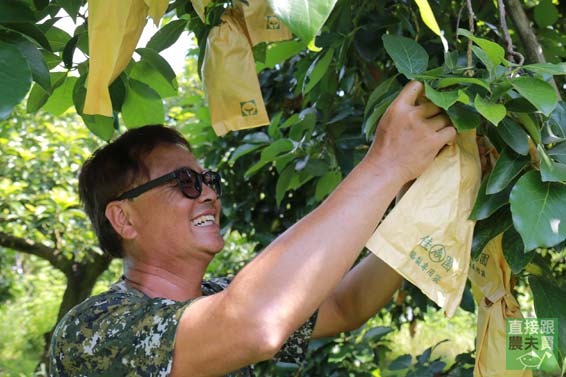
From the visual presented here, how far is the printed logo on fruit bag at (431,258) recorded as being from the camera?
131cm

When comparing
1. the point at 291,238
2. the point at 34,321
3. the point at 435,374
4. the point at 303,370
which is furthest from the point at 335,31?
the point at 34,321

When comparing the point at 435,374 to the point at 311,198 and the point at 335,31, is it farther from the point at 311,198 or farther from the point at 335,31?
the point at 335,31

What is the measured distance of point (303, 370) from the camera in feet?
9.87

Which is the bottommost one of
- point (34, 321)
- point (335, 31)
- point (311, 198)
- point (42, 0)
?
point (34, 321)

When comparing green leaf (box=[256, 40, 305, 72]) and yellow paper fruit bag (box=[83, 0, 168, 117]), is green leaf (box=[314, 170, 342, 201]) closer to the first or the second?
green leaf (box=[256, 40, 305, 72])

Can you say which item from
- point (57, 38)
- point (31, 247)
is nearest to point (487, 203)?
point (57, 38)

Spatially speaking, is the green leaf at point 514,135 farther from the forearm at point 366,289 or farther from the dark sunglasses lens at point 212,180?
the dark sunglasses lens at point 212,180

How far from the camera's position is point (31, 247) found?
16.7 feet

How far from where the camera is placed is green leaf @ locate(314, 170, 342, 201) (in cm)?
233

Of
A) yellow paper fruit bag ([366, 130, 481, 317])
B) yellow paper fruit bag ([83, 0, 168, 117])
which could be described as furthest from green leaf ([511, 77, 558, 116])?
yellow paper fruit bag ([83, 0, 168, 117])

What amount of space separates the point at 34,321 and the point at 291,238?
8138 millimetres

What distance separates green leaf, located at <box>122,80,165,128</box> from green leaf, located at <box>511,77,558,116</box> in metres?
0.82

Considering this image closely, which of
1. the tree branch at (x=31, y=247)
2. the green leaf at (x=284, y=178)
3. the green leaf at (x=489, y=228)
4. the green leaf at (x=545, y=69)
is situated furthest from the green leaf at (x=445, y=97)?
the tree branch at (x=31, y=247)

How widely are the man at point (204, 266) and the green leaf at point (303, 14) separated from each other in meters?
0.38
